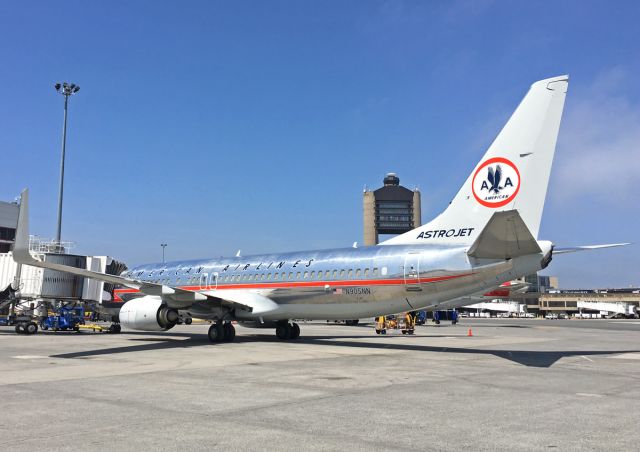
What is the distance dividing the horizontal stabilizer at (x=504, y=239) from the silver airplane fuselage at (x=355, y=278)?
1.52ft

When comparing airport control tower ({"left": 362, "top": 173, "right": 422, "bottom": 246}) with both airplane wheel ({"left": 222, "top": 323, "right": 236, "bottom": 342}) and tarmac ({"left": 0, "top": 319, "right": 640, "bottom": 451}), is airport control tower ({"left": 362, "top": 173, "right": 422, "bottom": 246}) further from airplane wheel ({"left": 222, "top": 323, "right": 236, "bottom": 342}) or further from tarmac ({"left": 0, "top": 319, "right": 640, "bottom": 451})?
tarmac ({"left": 0, "top": 319, "right": 640, "bottom": 451})

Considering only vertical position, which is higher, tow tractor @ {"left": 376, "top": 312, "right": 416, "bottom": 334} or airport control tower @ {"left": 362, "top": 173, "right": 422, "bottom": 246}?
airport control tower @ {"left": 362, "top": 173, "right": 422, "bottom": 246}

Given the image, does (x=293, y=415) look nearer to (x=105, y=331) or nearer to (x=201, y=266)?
(x=201, y=266)

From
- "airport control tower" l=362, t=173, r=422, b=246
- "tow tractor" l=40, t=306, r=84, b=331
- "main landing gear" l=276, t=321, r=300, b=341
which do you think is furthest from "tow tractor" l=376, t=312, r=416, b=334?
"airport control tower" l=362, t=173, r=422, b=246

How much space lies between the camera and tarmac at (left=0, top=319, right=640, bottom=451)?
6477mm

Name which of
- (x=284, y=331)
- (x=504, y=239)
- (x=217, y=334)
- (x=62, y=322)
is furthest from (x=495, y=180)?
(x=62, y=322)

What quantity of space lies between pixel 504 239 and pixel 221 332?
44.6 feet

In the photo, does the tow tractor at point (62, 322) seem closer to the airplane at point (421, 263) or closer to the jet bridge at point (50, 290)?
the jet bridge at point (50, 290)

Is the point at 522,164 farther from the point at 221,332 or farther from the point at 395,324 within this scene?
the point at 395,324

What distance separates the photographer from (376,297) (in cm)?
1961

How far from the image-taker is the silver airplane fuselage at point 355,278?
17.2 m

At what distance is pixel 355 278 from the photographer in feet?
66.8

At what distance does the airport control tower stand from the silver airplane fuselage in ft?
330

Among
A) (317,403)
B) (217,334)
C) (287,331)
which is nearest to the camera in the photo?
(317,403)
